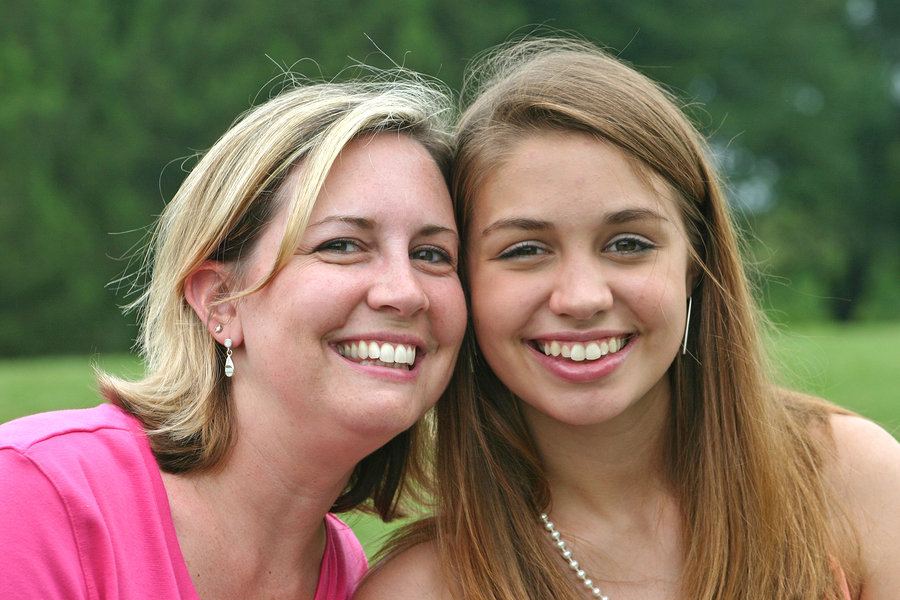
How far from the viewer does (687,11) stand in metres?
27.8

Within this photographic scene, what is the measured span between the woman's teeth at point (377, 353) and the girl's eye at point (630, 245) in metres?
0.65

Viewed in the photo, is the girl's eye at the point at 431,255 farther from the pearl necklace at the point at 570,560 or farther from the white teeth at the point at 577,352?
the pearl necklace at the point at 570,560

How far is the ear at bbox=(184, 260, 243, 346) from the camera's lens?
275 cm

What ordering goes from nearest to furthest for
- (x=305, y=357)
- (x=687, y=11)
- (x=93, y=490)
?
(x=93, y=490) → (x=305, y=357) → (x=687, y=11)

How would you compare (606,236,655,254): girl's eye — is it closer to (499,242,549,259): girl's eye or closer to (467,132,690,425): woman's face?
(467,132,690,425): woman's face

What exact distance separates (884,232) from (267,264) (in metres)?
31.2

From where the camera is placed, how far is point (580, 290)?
2562 millimetres

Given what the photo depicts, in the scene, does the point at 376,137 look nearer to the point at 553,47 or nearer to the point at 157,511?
the point at 553,47

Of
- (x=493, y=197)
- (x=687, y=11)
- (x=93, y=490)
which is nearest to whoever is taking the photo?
(x=93, y=490)

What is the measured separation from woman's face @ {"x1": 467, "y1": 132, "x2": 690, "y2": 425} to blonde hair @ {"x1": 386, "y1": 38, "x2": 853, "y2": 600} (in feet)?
0.35

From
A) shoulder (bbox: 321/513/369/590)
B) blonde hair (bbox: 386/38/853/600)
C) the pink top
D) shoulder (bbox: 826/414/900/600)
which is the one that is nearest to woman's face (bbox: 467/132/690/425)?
blonde hair (bbox: 386/38/853/600)

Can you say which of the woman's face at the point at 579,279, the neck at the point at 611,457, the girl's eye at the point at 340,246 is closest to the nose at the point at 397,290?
the girl's eye at the point at 340,246

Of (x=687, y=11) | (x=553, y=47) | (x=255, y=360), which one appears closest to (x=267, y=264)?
(x=255, y=360)

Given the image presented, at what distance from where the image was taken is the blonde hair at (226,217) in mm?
2693
